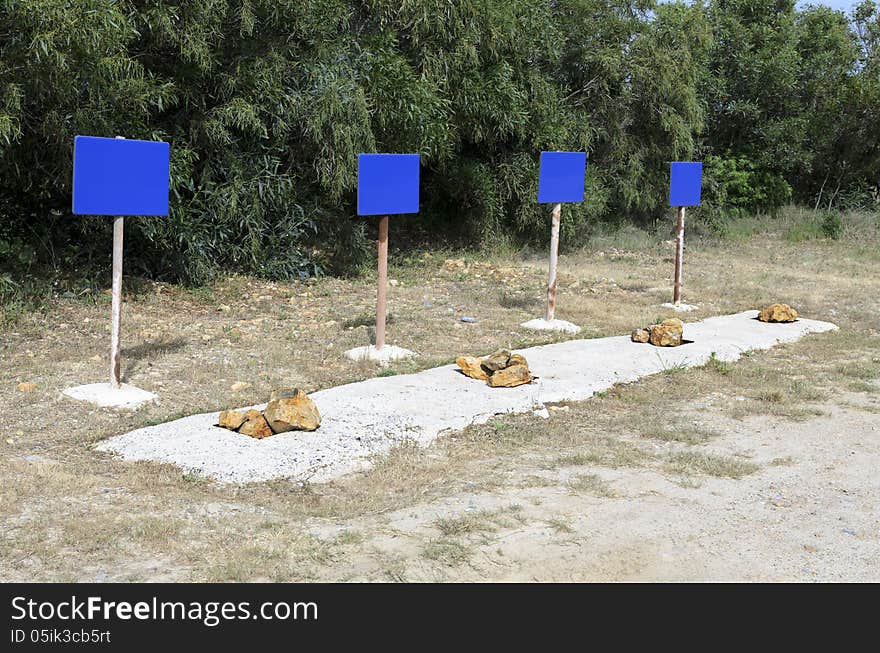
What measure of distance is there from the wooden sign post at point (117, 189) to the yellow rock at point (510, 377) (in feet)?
7.28

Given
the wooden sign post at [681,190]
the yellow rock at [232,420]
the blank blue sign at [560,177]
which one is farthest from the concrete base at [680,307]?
the yellow rock at [232,420]

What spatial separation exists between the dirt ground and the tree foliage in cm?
134

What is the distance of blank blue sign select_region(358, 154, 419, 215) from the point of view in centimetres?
705

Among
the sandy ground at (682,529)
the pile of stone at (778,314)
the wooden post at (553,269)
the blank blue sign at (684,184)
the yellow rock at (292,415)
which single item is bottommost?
the sandy ground at (682,529)

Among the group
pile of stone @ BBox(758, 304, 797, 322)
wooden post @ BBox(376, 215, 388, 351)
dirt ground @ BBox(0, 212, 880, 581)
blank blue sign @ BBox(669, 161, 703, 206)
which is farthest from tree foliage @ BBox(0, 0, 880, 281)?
pile of stone @ BBox(758, 304, 797, 322)

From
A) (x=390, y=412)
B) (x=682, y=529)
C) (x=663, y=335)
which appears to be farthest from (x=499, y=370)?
(x=682, y=529)

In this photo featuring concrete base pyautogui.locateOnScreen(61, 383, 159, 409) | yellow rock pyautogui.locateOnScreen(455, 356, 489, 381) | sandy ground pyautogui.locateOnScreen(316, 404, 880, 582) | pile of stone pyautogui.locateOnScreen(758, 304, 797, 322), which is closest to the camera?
sandy ground pyautogui.locateOnScreen(316, 404, 880, 582)

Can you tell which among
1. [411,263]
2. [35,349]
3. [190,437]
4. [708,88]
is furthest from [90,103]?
[708,88]

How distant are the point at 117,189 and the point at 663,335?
4.54 meters

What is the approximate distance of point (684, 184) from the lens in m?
10.1

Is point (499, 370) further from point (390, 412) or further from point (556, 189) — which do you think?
point (556, 189)

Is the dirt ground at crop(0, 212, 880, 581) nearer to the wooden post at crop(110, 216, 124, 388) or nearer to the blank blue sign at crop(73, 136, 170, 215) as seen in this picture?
the wooden post at crop(110, 216, 124, 388)

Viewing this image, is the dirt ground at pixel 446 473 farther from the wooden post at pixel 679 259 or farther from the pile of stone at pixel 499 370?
the wooden post at pixel 679 259

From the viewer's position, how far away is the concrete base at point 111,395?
5.82m
